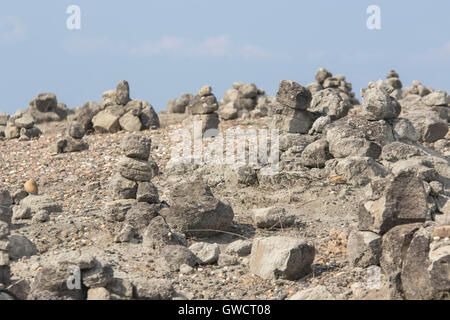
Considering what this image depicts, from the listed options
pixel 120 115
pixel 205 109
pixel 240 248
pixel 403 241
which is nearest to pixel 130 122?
pixel 120 115

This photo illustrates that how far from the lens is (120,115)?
23453 millimetres

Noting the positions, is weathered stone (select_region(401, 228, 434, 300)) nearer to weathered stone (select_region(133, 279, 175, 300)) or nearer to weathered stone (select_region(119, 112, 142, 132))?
weathered stone (select_region(133, 279, 175, 300))

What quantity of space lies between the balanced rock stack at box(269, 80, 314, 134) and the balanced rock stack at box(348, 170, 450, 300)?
685cm

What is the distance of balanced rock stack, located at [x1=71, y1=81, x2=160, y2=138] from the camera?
2305 cm

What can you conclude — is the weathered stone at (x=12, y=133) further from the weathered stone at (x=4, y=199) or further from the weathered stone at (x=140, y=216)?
the weathered stone at (x=140, y=216)

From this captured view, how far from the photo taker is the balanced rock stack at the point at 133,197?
11359mm

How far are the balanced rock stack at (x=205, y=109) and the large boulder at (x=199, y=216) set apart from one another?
29.3ft

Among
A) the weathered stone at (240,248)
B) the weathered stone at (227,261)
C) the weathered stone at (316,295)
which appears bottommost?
the weathered stone at (227,261)

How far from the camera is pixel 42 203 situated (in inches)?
520

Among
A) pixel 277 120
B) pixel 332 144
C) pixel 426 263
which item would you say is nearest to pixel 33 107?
pixel 277 120

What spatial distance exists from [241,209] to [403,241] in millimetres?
5366

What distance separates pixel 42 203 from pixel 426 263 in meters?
8.61

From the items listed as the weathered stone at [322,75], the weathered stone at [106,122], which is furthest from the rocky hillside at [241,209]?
the weathered stone at [322,75]

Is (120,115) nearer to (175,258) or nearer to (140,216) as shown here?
(140,216)
